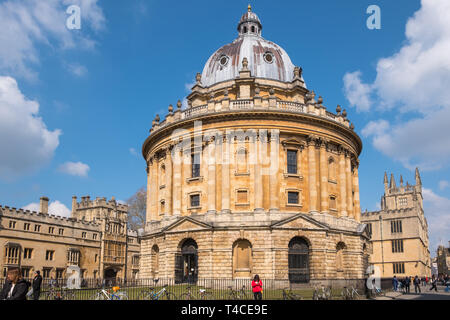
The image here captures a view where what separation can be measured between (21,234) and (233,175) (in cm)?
3183

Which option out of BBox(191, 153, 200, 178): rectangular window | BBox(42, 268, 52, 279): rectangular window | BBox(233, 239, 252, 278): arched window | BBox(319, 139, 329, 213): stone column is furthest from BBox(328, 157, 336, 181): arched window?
BBox(42, 268, 52, 279): rectangular window

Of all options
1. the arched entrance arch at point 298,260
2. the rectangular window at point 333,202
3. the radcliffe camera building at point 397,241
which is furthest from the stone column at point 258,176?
the radcliffe camera building at point 397,241

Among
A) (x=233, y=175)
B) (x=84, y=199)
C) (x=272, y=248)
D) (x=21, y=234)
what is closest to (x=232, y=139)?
(x=233, y=175)

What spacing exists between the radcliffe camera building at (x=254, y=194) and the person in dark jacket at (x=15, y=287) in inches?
1105

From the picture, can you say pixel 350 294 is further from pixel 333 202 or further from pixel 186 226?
pixel 186 226

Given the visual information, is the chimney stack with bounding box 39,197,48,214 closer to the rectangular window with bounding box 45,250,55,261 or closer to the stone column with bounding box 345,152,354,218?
the rectangular window with bounding box 45,250,55,261

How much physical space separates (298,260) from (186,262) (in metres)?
10.1

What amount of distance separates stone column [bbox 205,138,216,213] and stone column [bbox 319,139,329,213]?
10.0 meters

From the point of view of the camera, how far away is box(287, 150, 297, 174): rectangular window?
42.7 meters

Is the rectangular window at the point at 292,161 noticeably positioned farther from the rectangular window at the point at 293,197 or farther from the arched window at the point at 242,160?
the arched window at the point at 242,160

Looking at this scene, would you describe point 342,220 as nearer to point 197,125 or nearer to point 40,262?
point 197,125

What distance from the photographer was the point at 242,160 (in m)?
41.9

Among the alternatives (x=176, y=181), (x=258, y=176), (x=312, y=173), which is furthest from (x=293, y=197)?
(x=176, y=181)

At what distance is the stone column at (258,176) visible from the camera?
40.1 meters
